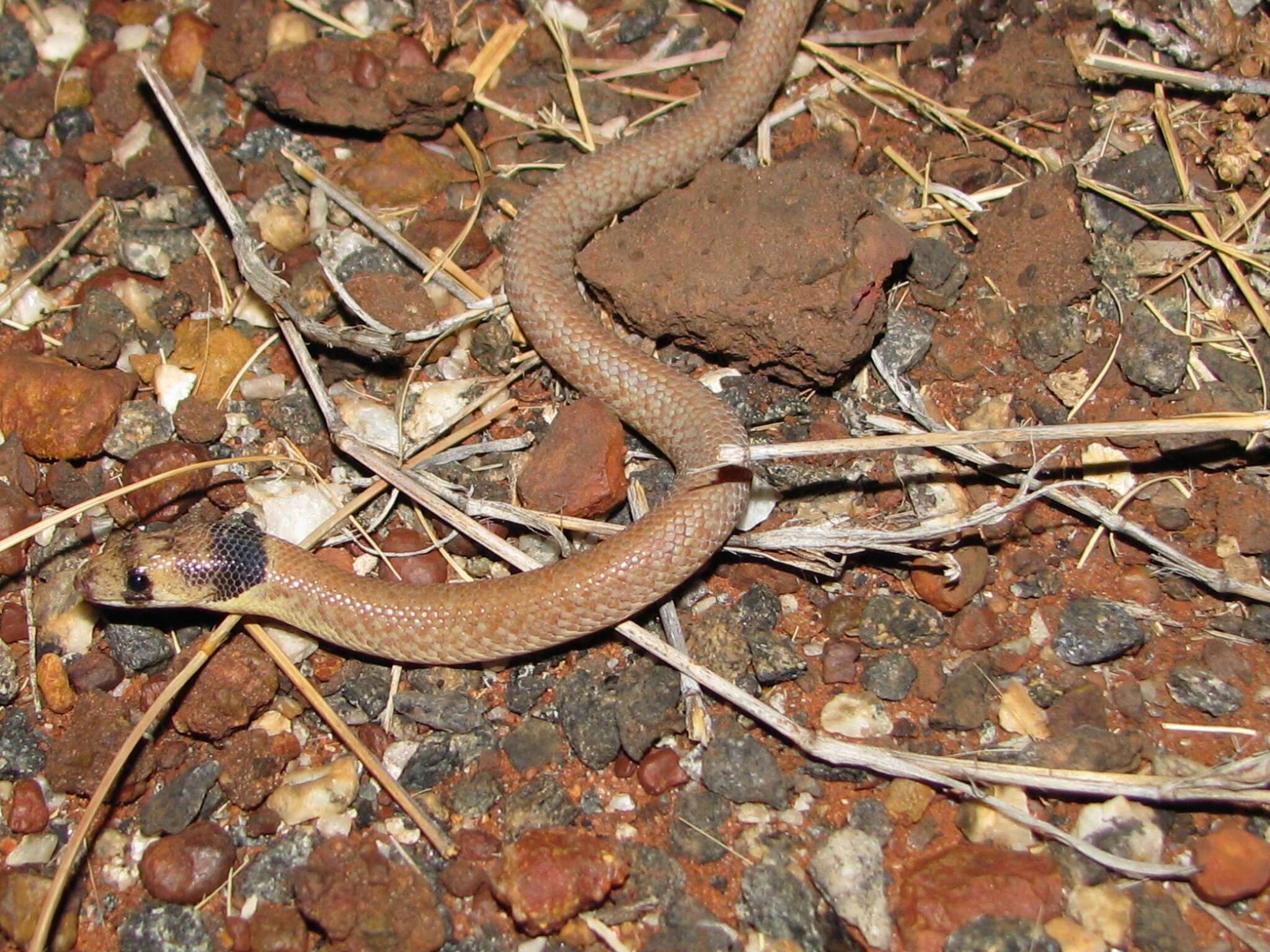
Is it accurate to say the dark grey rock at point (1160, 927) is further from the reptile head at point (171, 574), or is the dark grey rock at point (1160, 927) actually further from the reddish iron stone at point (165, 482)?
the reddish iron stone at point (165, 482)

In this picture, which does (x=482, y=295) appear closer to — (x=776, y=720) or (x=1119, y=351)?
(x=776, y=720)

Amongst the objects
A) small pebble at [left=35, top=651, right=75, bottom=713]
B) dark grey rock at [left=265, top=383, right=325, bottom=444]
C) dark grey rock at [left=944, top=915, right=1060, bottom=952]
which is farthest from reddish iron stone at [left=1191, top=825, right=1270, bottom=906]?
small pebble at [left=35, top=651, right=75, bottom=713]

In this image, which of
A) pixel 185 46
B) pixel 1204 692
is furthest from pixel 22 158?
pixel 1204 692

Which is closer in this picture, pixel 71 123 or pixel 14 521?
pixel 14 521

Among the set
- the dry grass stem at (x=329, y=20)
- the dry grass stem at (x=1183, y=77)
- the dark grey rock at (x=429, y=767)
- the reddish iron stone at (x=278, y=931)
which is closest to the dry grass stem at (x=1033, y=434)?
the dark grey rock at (x=429, y=767)

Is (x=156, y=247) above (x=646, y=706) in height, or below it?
above

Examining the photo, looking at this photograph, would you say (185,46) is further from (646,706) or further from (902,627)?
(902,627)
